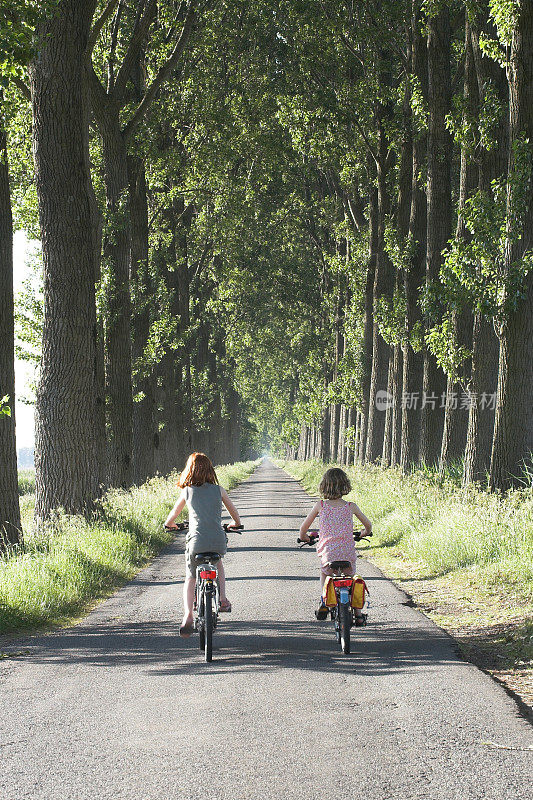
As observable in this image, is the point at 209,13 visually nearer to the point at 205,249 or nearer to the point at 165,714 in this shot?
the point at 205,249

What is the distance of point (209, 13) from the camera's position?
2619 cm

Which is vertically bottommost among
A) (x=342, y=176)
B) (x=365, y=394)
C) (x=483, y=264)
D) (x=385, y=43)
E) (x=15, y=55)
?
(x=365, y=394)

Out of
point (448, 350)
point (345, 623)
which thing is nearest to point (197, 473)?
point (345, 623)

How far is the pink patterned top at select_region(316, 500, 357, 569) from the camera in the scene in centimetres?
886

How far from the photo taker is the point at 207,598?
830 cm

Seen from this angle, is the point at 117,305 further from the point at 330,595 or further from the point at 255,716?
the point at 255,716

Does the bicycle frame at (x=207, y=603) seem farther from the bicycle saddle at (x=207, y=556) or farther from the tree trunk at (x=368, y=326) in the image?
the tree trunk at (x=368, y=326)

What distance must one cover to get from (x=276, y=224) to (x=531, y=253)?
28.6 m

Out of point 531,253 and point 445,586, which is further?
point 531,253

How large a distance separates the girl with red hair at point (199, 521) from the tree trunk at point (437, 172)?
12.9 metres

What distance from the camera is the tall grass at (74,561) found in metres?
10.4

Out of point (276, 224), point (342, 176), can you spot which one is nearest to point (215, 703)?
point (342, 176)

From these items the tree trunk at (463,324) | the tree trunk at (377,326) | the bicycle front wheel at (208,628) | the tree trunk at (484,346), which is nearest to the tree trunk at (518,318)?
the tree trunk at (484,346)

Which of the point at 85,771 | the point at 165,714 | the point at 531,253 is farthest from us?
the point at 531,253
